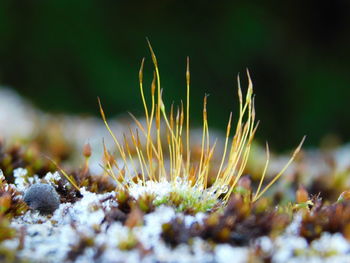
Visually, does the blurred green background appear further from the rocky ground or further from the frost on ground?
the frost on ground

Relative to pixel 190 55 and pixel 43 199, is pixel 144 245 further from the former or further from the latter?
pixel 190 55

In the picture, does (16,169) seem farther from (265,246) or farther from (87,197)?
(265,246)

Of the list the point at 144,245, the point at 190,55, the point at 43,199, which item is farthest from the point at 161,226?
the point at 190,55

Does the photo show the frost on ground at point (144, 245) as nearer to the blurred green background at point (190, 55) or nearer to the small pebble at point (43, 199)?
the small pebble at point (43, 199)

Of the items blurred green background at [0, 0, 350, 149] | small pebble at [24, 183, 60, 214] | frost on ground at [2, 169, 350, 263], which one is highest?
frost on ground at [2, 169, 350, 263]

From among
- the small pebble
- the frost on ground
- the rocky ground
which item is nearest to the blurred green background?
the rocky ground

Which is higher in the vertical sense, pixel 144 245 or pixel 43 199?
pixel 144 245
